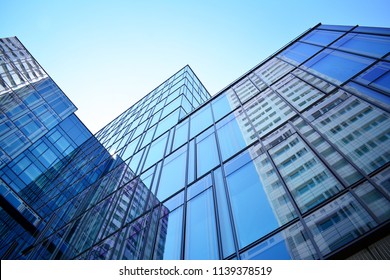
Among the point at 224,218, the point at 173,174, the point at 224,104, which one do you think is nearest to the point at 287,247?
the point at 224,218

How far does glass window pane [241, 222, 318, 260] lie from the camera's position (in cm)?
506

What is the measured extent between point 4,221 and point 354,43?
2431 cm

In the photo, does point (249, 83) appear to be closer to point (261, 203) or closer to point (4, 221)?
point (261, 203)

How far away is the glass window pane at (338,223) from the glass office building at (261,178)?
2 cm

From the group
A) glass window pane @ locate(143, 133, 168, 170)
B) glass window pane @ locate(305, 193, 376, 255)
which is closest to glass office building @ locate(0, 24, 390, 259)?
glass window pane @ locate(305, 193, 376, 255)

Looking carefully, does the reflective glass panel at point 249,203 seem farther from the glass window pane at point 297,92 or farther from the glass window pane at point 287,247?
the glass window pane at point 297,92

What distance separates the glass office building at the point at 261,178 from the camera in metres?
5.39

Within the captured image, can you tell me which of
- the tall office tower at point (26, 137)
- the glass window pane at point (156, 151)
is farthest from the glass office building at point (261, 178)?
the tall office tower at point (26, 137)

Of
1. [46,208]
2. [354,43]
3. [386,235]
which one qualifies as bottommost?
[386,235]

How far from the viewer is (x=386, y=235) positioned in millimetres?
4355

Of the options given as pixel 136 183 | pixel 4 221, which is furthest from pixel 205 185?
pixel 4 221

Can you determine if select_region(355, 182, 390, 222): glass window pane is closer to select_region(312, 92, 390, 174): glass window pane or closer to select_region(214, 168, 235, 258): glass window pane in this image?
select_region(312, 92, 390, 174): glass window pane

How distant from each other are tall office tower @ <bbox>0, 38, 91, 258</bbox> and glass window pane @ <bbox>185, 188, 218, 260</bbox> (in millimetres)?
13186

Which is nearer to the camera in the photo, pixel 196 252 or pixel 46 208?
pixel 196 252
